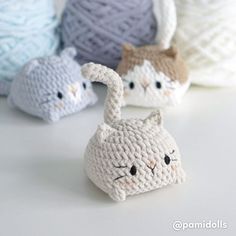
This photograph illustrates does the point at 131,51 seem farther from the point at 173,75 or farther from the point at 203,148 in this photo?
the point at 203,148

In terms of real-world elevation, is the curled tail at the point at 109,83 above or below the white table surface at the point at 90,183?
above

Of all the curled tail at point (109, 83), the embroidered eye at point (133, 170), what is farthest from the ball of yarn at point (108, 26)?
the embroidered eye at point (133, 170)

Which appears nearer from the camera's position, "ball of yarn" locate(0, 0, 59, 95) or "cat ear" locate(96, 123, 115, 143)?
"cat ear" locate(96, 123, 115, 143)

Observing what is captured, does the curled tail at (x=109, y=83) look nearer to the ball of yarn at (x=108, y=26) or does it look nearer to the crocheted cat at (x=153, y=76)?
the crocheted cat at (x=153, y=76)

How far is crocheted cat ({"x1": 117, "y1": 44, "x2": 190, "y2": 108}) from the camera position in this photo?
3.05 feet

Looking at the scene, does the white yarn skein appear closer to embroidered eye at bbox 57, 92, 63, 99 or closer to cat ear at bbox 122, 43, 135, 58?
cat ear at bbox 122, 43, 135, 58

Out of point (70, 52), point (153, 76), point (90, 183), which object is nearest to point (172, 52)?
point (153, 76)

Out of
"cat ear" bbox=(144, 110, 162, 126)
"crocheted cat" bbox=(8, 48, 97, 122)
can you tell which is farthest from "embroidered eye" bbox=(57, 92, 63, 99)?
"cat ear" bbox=(144, 110, 162, 126)

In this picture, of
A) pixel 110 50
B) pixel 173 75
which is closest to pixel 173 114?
pixel 173 75

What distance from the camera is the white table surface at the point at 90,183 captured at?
689mm

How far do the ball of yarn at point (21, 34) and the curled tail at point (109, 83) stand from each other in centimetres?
30

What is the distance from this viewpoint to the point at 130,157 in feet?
2.33

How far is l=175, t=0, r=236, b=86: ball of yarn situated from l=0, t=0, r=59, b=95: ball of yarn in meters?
0.25

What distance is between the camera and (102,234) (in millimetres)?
671
